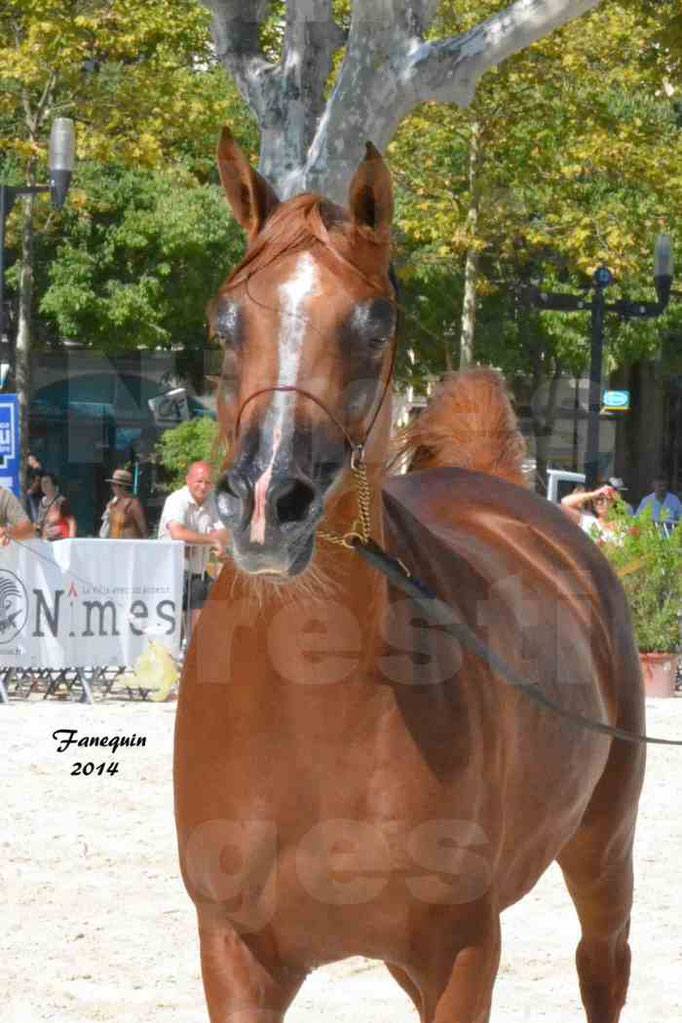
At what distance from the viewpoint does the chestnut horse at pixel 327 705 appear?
2.62 metres

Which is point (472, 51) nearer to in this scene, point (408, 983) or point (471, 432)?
point (471, 432)

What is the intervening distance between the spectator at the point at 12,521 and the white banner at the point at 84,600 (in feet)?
0.23

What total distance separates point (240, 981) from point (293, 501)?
1.04m

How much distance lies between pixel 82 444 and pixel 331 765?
79.4 feet

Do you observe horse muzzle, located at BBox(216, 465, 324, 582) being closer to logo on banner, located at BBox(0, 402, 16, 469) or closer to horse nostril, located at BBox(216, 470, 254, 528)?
horse nostril, located at BBox(216, 470, 254, 528)

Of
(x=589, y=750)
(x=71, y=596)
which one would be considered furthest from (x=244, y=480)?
(x=71, y=596)

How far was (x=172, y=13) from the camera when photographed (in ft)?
71.8

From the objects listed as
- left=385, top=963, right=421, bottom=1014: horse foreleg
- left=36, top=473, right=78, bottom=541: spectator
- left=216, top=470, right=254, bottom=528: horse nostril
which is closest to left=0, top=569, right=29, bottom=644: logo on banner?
left=36, top=473, right=78, bottom=541: spectator

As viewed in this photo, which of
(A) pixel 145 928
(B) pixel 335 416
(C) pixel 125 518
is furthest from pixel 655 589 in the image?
(B) pixel 335 416

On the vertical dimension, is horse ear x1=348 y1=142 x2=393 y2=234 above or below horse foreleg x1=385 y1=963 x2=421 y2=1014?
above

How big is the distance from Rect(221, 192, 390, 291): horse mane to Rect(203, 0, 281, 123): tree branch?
22.5 feet

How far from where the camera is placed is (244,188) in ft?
9.45

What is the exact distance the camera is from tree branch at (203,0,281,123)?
9492 mm

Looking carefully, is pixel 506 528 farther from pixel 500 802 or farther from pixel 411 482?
pixel 500 802
